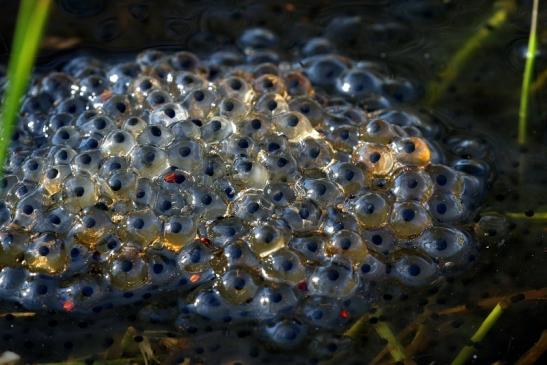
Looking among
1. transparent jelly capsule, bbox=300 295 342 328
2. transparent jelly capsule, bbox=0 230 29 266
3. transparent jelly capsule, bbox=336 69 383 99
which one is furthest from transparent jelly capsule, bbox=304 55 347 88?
transparent jelly capsule, bbox=0 230 29 266

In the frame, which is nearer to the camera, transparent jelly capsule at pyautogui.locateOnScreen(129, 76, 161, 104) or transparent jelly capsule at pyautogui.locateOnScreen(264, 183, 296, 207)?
transparent jelly capsule at pyautogui.locateOnScreen(264, 183, 296, 207)

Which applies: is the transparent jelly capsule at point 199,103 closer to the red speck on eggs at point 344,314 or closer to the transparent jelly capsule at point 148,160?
the transparent jelly capsule at point 148,160

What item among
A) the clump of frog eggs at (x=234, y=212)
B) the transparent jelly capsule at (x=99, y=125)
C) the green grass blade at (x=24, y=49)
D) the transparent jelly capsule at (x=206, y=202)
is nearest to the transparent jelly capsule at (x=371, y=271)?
the clump of frog eggs at (x=234, y=212)

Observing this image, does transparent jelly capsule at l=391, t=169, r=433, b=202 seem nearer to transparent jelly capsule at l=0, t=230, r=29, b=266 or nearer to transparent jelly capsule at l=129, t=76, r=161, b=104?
transparent jelly capsule at l=129, t=76, r=161, b=104

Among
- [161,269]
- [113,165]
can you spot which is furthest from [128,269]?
[113,165]

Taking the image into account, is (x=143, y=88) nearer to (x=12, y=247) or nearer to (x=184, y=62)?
(x=184, y=62)
